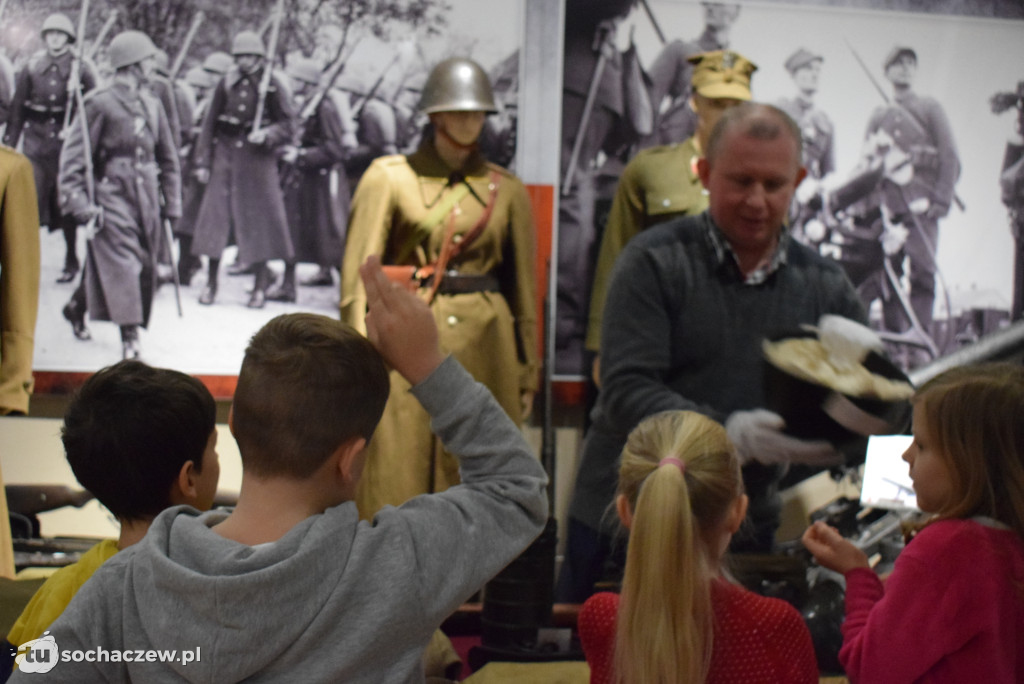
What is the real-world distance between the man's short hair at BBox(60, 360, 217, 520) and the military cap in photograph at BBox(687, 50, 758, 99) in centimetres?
254

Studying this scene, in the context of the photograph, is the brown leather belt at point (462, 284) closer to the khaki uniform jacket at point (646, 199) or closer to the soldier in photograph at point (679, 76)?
the khaki uniform jacket at point (646, 199)

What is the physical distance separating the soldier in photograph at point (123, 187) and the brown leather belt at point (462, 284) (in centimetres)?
106

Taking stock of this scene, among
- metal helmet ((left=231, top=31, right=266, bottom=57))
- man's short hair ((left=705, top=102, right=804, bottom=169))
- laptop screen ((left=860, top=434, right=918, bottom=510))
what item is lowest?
laptop screen ((left=860, top=434, right=918, bottom=510))

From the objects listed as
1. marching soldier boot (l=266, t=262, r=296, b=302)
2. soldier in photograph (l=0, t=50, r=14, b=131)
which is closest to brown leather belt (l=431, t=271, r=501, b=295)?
marching soldier boot (l=266, t=262, r=296, b=302)

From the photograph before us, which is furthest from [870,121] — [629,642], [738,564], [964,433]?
[629,642]

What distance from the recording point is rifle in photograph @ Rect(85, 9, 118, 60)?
3576 mm

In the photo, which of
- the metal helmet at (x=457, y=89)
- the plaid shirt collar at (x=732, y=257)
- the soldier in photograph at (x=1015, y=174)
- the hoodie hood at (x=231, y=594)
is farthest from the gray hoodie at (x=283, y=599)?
the soldier in photograph at (x=1015, y=174)

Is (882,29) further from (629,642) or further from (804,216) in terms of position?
(629,642)

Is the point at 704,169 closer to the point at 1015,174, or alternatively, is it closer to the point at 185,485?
the point at 185,485

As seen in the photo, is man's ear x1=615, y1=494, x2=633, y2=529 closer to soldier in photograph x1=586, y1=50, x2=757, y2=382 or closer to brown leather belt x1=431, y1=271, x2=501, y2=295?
brown leather belt x1=431, y1=271, x2=501, y2=295

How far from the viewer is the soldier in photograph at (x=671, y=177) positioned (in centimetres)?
358

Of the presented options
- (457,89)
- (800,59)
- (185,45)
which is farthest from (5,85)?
(800,59)

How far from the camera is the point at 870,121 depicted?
3973mm

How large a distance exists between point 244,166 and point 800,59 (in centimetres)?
215
